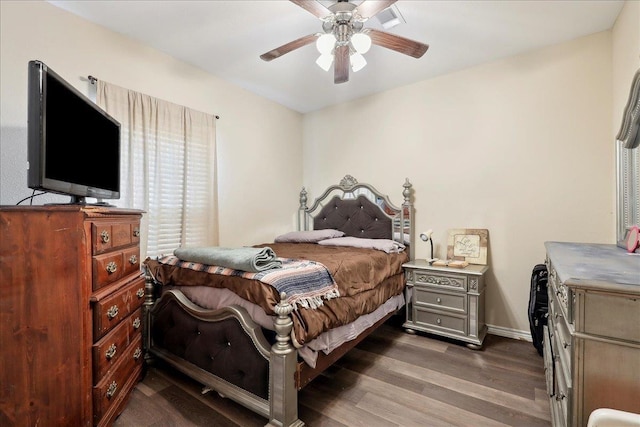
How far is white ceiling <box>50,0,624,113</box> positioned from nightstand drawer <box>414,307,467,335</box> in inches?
96.0

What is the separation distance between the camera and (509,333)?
270 centimetres

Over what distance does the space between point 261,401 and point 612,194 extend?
2995mm

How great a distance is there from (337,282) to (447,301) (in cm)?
131

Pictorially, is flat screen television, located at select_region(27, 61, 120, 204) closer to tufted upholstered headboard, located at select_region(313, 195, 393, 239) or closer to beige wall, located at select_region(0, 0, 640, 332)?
beige wall, located at select_region(0, 0, 640, 332)

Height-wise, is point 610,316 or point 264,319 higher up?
point 610,316

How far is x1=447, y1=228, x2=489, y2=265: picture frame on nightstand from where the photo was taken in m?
2.79

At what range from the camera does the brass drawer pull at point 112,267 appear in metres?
1.49

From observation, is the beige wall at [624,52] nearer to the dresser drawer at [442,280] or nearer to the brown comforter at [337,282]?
the dresser drawer at [442,280]

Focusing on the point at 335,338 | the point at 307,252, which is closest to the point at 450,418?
the point at 335,338

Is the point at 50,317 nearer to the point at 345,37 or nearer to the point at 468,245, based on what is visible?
the point at 345,37

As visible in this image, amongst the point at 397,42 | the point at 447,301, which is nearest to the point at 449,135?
the point at 397,42

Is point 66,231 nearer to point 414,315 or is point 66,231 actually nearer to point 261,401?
point 261,401

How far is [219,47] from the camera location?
2.53 metres

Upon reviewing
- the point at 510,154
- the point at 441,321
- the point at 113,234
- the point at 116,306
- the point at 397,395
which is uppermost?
the point at 510,154
